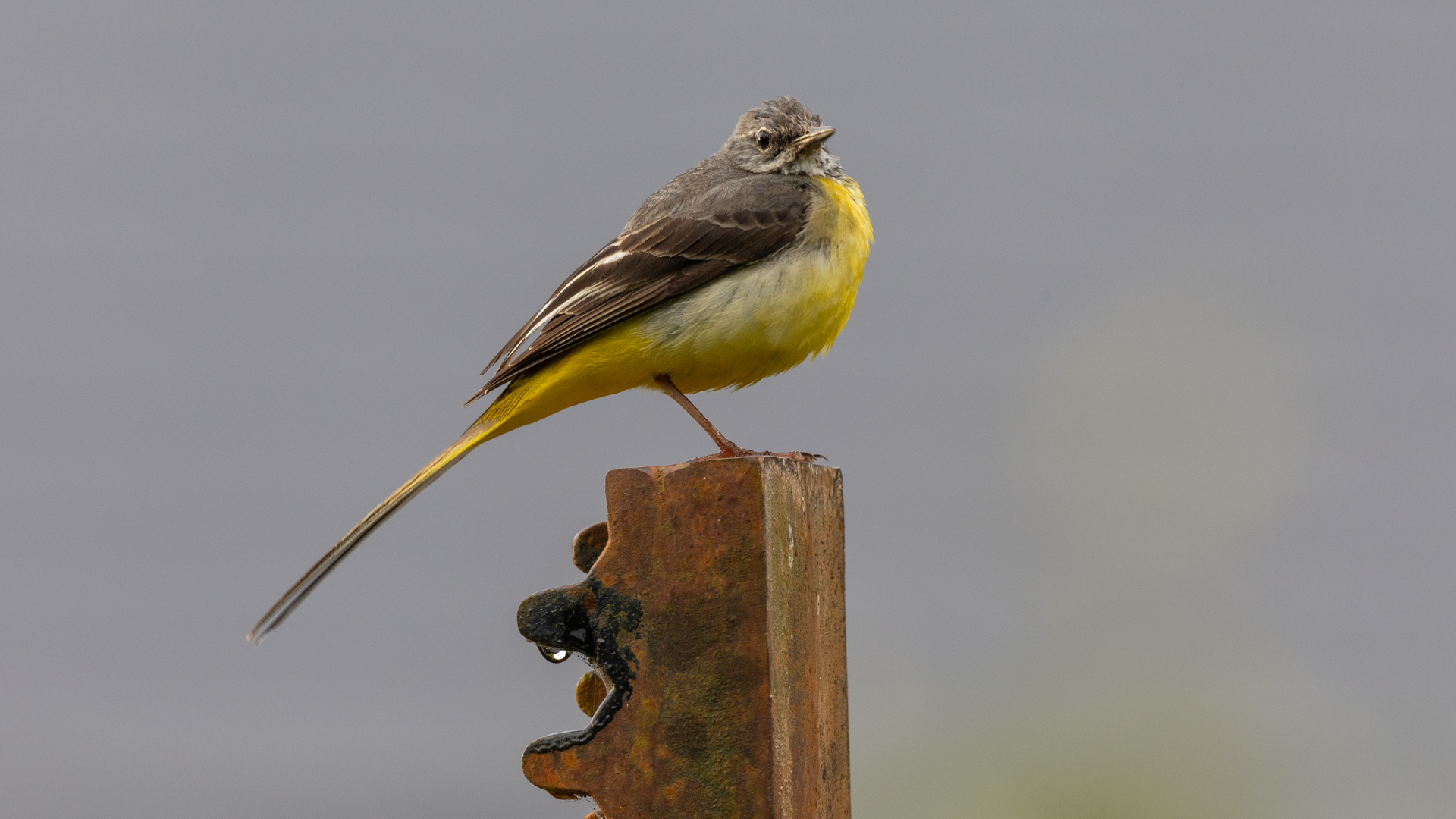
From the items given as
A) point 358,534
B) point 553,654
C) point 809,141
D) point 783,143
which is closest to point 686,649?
point 553,654

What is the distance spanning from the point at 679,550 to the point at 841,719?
817 millimetres

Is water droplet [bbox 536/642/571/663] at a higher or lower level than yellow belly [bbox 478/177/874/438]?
lower

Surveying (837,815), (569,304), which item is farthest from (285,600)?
(837,815)

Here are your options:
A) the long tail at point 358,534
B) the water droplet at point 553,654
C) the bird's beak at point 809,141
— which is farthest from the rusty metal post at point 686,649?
the bird's beak at point 809,141

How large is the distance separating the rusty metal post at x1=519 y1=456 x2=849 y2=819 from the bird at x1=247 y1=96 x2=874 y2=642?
165cm

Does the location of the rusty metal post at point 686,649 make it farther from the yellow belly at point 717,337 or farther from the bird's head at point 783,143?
the bird's head at point 783,143

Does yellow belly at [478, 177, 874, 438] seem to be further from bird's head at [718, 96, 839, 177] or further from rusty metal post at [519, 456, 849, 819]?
rusty metal post at [519, 456, 849, 819]

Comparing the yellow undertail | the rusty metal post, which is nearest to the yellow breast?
the yellow undertail

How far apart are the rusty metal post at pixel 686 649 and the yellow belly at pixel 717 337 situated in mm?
1856

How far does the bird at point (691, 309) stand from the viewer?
4.66 meters

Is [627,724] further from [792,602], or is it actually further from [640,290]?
[640,290]

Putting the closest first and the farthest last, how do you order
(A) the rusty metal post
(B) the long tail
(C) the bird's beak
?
1. (A) the rusty metal post
2. (B) the long tail
3. (C) the bird's beak

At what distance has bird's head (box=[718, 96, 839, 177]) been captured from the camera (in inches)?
223

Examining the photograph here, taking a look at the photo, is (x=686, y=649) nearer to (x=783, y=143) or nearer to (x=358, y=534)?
(x=358, y=534)
